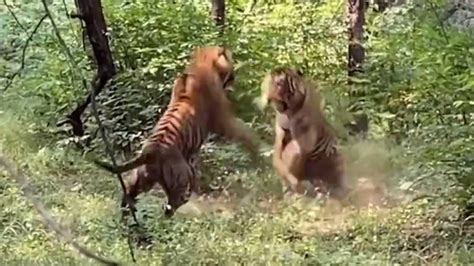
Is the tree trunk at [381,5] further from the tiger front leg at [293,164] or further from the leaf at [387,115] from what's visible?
the tiger front leg at [293,164]

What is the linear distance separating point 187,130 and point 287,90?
75cm

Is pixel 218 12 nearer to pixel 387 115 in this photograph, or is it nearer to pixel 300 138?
pixel 387 115

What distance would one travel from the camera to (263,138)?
6535 mm

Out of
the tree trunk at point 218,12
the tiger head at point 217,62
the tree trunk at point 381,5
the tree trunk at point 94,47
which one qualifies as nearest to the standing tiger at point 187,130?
the tiger head at point 217,62

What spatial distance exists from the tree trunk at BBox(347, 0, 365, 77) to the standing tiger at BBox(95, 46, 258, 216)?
1.40 m

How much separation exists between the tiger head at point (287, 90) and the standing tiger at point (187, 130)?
0.83 ft

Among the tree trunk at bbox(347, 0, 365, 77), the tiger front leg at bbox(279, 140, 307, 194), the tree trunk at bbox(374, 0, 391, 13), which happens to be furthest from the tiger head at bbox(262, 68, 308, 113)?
the tree trunk at bbox(374, 0, 391, 13)

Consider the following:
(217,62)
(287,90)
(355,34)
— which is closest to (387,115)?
(355,34)

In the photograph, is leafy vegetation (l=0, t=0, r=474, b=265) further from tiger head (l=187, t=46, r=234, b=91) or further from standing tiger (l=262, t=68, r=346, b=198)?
tiger head (l=187, t=46, r=234, b=91)

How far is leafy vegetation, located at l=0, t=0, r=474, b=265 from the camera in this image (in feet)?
14.6

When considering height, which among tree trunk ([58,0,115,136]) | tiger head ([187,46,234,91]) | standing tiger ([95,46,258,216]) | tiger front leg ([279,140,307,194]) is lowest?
tiger front leg ([279,140,307,194])

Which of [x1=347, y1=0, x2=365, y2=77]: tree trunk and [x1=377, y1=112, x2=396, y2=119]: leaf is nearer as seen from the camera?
[x1=377, y1=112, x2=396, y2=119]: leaf

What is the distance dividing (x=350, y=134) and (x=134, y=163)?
102 inches

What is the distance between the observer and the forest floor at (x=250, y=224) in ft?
13.8
